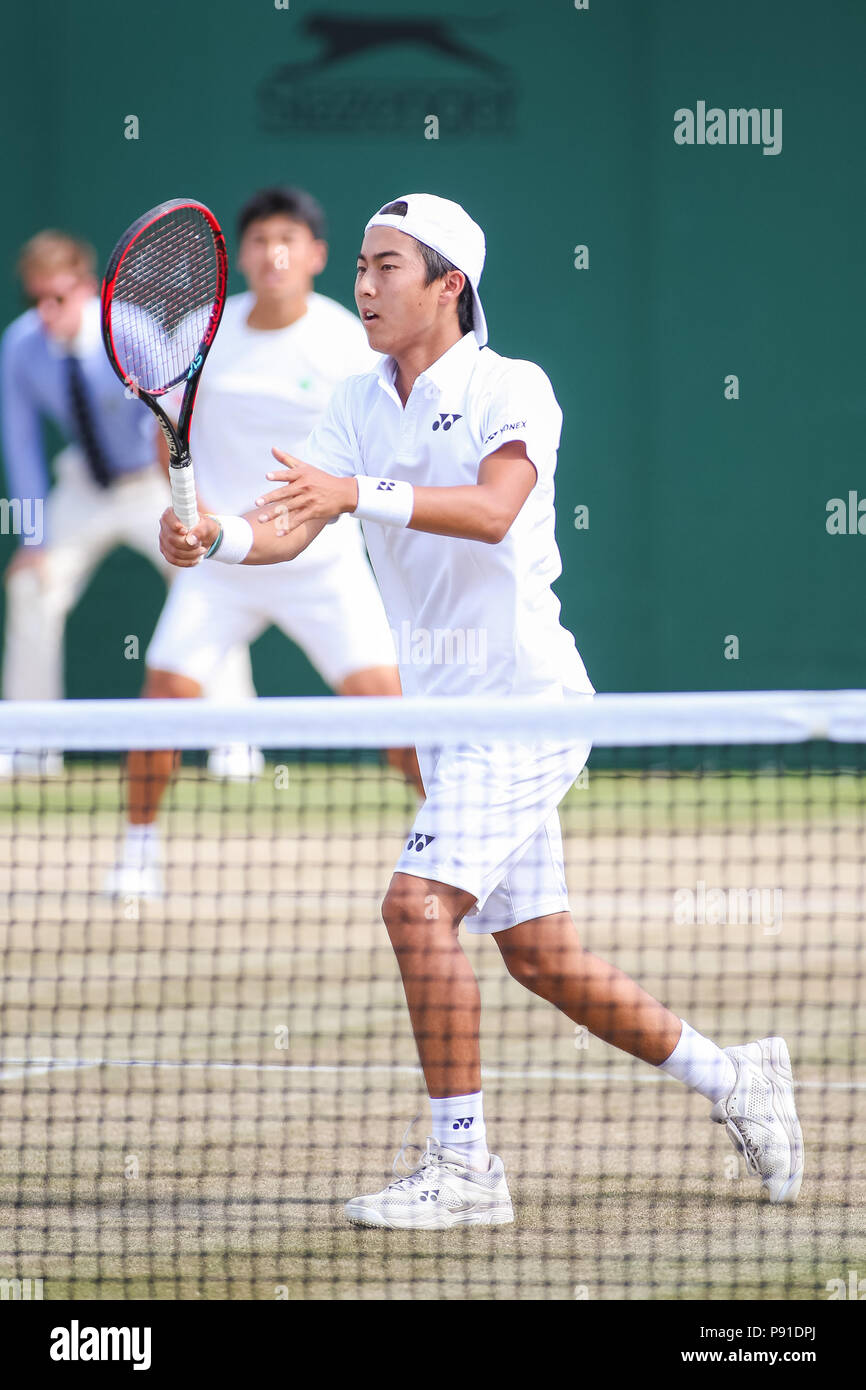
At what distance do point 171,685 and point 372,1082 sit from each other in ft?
7.58

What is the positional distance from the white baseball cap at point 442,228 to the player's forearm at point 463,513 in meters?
0.44

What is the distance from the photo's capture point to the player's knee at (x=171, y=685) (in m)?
6.52

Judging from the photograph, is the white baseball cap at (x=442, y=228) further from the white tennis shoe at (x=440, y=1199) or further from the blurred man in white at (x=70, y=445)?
the blurred man in white at (x=70, y=445)

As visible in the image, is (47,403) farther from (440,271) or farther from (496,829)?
(496,829)

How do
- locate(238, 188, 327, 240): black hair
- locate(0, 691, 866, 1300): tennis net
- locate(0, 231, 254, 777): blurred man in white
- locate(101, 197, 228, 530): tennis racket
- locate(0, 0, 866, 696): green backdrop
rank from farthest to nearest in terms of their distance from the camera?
locate(0, 0, 866, 696): green backdrop < locate(0, 231, 254, 777): blurred man in white < locate(238, 188, 327, 240): black hair < locate(101, 197, 228, 530): tennis racket < locate(0, 691, 866, 1300): tennis net

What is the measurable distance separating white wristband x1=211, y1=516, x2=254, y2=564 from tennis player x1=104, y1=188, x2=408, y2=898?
2.86 metres

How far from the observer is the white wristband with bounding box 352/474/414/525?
3.35 metres

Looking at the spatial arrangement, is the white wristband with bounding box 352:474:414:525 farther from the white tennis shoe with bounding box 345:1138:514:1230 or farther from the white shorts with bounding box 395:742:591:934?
the white tennis shoe with bounding box 345:1138:514:1230

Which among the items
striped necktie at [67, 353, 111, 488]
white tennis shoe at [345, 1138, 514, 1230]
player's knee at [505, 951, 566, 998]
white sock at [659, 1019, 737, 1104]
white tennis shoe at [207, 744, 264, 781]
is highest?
striped necktie at [67, 353, 111, 488]

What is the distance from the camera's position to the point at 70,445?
10070mm
